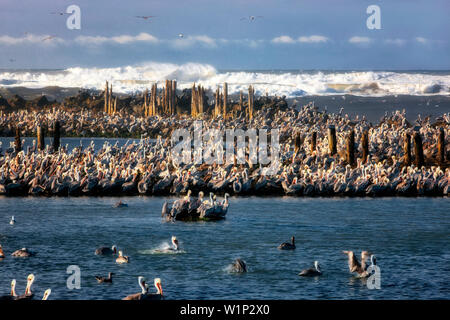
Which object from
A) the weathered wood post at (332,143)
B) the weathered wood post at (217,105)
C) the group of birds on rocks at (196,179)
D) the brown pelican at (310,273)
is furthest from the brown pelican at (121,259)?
the weathered wood post at (217,105)

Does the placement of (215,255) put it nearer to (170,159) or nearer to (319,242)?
(319,242)

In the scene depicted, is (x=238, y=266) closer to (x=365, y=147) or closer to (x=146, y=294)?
(x=146, y=294)

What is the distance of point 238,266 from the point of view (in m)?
25.3

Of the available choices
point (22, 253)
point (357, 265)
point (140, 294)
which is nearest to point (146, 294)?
point (140, 294)

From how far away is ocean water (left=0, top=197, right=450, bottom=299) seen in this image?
77.0 feet

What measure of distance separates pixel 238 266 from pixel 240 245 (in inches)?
185

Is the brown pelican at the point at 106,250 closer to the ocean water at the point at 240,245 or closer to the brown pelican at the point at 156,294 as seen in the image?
the ocean water at the point at 240,245

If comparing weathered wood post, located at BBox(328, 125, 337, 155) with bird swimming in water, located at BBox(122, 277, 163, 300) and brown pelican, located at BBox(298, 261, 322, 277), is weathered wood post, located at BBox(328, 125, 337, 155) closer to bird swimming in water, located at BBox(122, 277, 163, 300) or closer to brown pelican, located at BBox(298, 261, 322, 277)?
brown pelican, located at BBox(298, 261, 322, 277)

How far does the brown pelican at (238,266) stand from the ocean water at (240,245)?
0.93ft

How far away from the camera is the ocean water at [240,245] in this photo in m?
23.5

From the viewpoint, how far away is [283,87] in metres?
158
